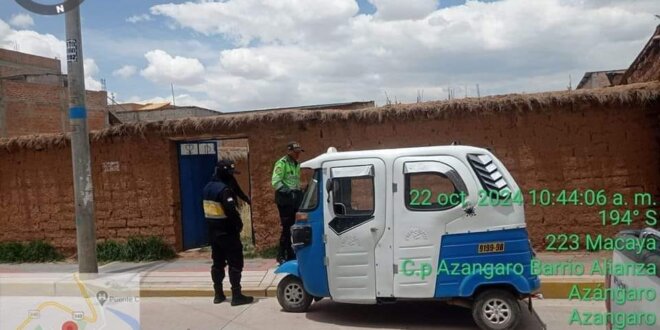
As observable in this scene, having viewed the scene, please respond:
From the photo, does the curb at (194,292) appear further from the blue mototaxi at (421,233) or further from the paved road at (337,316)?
the blue mototaxi at (421,233)

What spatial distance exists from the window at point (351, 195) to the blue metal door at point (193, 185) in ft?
16.9

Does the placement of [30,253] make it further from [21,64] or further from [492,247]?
[21,64]

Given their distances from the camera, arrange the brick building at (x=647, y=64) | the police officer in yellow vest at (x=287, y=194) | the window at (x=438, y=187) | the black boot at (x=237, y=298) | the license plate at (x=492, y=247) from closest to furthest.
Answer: the license plate at (x=492, y=247) < the window at (x=438, y=187) < the black boot at (x=237, y=298) < the police officer in yellow vest at (x=287, y=194) < the brick building at (x=647, y=64)

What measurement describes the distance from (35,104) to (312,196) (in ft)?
90.9

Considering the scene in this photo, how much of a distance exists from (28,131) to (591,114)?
2777 centimetres

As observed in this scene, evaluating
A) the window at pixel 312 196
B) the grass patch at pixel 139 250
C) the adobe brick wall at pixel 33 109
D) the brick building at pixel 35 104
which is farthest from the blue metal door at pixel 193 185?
the adobe brick wall at pixel 33 109

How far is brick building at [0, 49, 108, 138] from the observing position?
27828mm

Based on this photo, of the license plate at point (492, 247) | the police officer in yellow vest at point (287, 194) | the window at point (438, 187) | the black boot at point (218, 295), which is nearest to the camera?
the license plate at point (492, 247)

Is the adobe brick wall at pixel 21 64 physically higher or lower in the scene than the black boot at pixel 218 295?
higher

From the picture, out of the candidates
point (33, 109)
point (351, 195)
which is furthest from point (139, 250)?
point (33, 109)

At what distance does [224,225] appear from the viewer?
23.1ft

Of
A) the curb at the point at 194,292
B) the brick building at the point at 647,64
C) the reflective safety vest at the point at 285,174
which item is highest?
the brick building at the point at 647,64

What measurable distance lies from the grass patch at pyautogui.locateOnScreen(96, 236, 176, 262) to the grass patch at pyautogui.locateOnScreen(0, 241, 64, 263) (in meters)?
1.13

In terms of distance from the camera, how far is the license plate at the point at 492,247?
5453 mm
